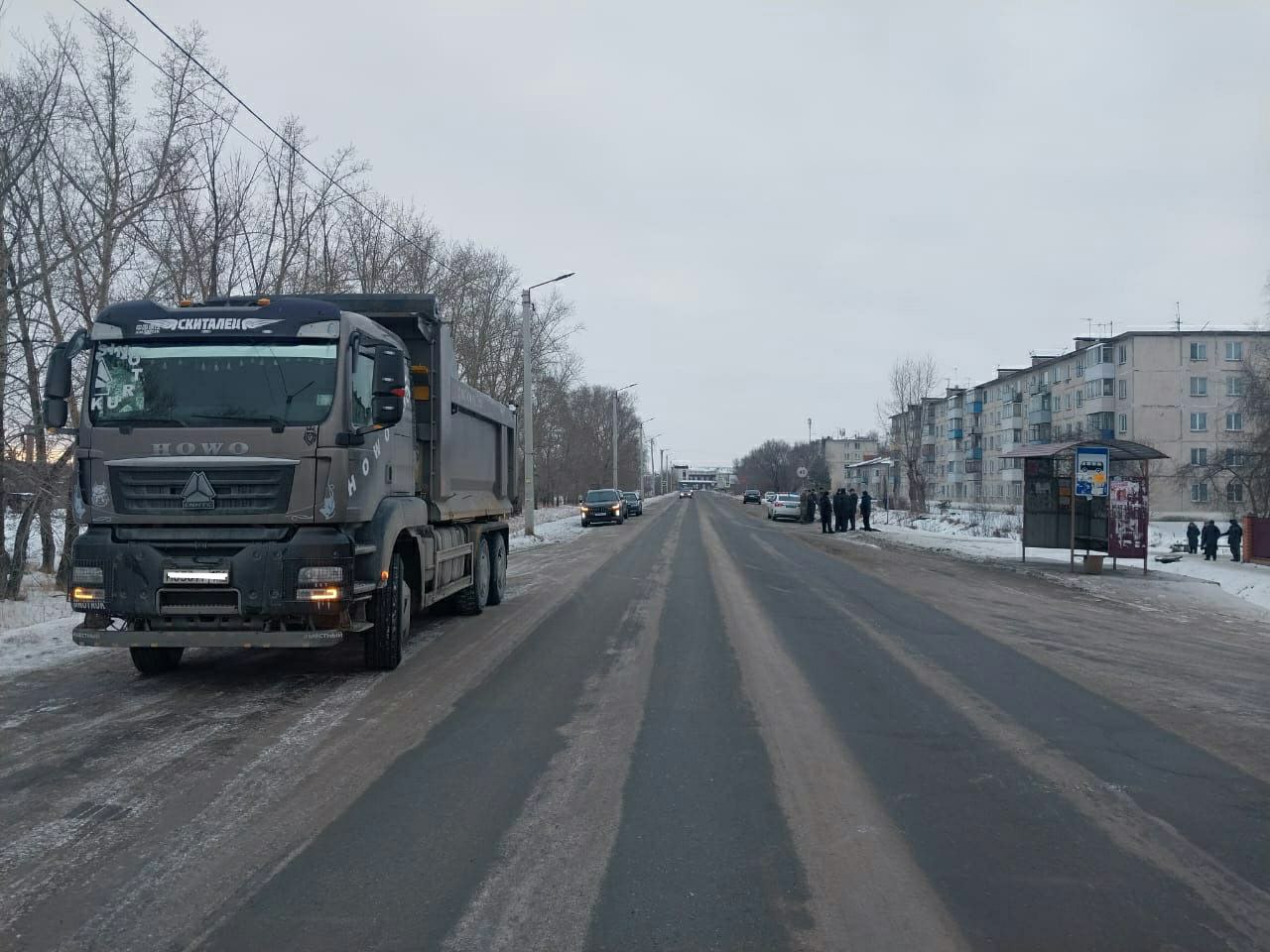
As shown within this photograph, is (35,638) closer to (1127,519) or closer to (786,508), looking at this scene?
(1127,519)

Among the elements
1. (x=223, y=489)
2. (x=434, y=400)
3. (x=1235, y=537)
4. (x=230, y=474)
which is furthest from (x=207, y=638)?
(x=1235, y=537)

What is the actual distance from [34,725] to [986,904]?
255 inches

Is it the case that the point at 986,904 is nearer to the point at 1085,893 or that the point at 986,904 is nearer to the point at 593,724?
the point at 1085,893

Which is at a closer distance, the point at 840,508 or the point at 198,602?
the point at 198,602

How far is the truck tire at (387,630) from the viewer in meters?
8.67

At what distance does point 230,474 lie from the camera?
25.3ft

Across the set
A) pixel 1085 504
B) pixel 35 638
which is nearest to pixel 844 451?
pixel 1085 504

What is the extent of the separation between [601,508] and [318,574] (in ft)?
120

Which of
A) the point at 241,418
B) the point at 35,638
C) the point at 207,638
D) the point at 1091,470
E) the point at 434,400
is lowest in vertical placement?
the point at 35,638

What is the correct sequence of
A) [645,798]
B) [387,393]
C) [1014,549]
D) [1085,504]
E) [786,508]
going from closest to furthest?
[645,798] → [387,393] → [1085,504] → [1014,549] → [786,508]

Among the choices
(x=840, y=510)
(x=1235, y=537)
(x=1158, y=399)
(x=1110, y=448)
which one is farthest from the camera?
(x=1158, y=399)

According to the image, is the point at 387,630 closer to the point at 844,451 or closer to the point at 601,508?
the point at 601,508

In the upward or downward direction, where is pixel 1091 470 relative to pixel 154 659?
upward

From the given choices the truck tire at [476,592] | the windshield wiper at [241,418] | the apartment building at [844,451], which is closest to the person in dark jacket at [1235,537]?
the truck tire at [476,592]
